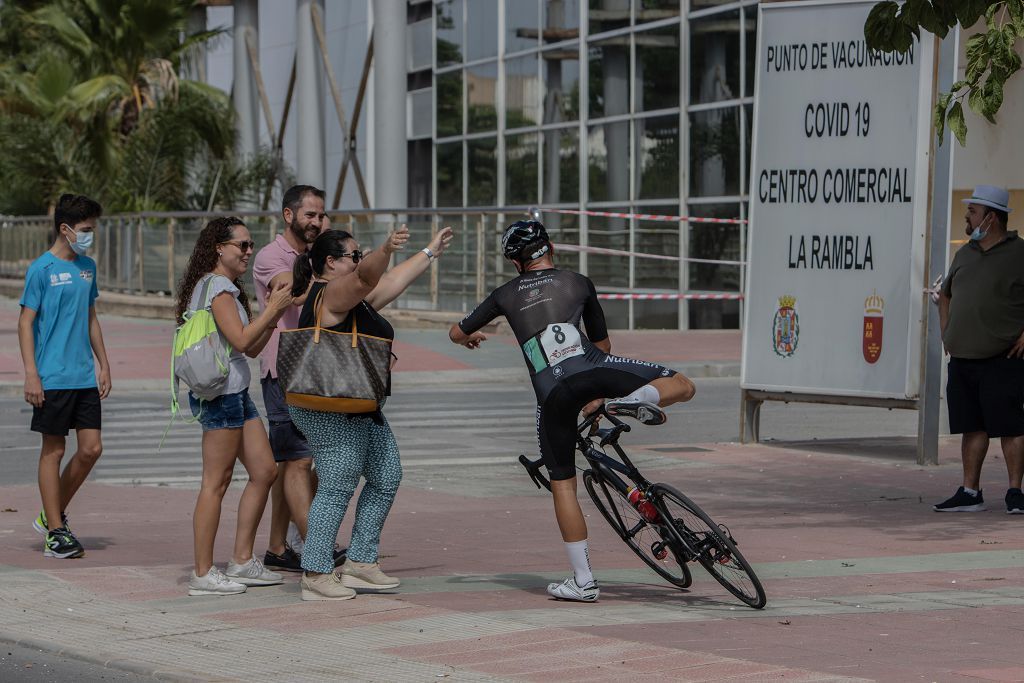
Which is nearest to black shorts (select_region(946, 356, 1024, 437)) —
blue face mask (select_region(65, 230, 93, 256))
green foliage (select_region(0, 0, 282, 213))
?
blue face mask (select_region(65, 230, 93, 256))

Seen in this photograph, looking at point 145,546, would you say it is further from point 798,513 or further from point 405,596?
point 798,513

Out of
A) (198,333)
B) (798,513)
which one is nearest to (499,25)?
(798,513)

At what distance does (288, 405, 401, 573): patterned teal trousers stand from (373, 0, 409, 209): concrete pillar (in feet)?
91.4

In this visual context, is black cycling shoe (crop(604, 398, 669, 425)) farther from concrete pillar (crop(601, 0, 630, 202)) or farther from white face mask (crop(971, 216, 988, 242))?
concrete pillar (crop(601, 0, 630, 202))

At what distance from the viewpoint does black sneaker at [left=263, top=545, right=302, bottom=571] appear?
880 centimetres

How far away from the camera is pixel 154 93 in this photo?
4269cm

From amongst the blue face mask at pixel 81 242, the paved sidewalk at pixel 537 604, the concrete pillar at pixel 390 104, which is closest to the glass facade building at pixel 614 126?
the concrete pillar at pixel 390 104

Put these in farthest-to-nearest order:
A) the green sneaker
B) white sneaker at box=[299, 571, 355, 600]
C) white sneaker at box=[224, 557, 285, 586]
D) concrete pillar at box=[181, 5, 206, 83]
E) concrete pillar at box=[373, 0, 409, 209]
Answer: concrete pillar at box=[181, 5, 206, 83]
concrete pillar at box=[373, 0, 409, 209]
the green sneaker
white sneaker at box=[224, 557, 285, 586]
white sneaker at box=[299, 571, 355, 600]

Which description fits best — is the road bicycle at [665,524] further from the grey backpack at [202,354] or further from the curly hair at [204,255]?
the curly hair at [204,255]

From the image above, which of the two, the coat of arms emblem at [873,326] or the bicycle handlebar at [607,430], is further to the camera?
the coat of arms emblem at [873,326]

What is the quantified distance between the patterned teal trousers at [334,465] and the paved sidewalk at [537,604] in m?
0.28

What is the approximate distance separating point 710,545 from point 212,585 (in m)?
2.27

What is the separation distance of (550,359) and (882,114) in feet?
21.0

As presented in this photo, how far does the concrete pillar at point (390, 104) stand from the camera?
1383 inches
